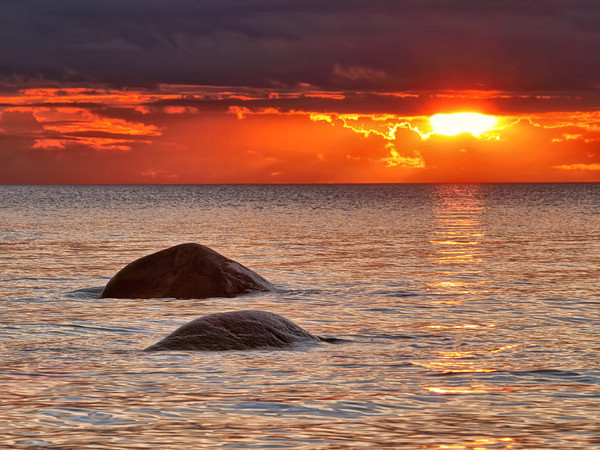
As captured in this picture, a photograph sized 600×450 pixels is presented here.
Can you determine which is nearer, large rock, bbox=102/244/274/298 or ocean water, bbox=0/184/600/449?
ocean water, bbox=0/184/600/449

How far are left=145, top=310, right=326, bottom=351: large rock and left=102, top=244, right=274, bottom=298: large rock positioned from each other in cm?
681

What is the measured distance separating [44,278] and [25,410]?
54.6ft

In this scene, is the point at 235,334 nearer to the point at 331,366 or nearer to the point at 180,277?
the point at 331,366

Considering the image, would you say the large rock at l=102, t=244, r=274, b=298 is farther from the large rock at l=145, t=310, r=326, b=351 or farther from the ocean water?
the large rock at l=145, t=310, r=326, b=351

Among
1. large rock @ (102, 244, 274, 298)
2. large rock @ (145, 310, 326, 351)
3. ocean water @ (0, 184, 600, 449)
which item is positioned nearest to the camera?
ocean water @ (0, 184, 600, 449)

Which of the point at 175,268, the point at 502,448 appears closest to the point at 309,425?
the point at 502,448

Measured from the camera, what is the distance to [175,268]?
2156 centimetres

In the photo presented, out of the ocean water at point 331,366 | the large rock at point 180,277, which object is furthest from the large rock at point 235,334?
the large rock at point 180,277

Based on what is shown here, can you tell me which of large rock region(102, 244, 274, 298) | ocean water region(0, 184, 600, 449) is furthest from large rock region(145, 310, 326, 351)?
large rock region(102, 244, 274, 298)

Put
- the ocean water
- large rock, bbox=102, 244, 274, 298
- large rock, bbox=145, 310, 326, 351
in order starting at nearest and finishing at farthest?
the ocean water, large rock, bbox=145, 310, 326, 351, large rock, bbox=102, 244, 274, 298

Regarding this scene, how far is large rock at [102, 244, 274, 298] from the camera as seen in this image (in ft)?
69.6

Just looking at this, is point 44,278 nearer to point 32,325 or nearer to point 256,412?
point 32,325

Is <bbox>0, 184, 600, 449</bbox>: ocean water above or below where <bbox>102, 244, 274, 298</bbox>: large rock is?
below

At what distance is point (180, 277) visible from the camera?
70.1 ft
